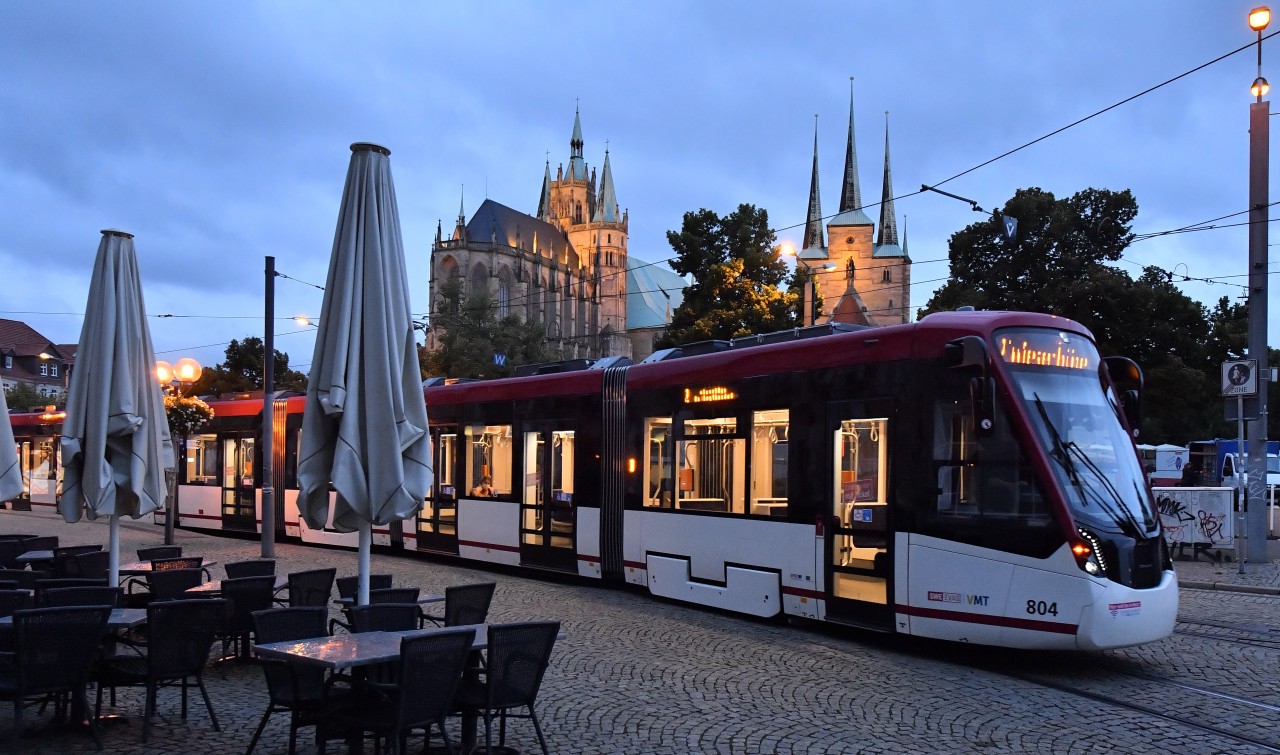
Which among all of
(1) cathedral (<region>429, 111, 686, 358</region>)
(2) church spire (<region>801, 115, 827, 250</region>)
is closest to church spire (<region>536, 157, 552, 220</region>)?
(1) cathedral (<region>429, 111, 686, 358</region>)

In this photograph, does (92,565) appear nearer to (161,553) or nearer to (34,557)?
(161,553)

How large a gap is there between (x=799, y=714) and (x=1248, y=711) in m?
3.31

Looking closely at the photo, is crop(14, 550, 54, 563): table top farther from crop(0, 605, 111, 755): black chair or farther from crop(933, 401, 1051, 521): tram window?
crop(933, 401, 1051, 521): tram window

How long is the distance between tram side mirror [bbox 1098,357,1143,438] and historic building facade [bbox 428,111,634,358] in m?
82.9

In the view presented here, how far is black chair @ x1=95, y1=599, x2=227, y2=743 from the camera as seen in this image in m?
7.16

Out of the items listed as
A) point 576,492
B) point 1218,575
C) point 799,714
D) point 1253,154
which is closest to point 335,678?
point 799,714

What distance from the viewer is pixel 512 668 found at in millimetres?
6535

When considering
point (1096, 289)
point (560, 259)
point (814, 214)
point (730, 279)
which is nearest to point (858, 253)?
point (814, 214)

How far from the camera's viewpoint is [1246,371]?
17.0 m

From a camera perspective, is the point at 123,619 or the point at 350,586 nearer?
the point at 123,619

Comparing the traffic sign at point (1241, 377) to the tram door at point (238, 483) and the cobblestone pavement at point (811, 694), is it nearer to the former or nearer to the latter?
the cobblestone pavement at point (811, 694)

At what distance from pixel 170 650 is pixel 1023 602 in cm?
666

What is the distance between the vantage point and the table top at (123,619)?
7.32m

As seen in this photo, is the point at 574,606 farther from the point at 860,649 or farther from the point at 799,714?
the point at 799,714
